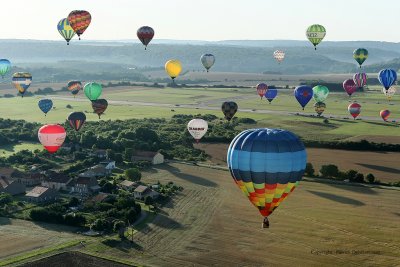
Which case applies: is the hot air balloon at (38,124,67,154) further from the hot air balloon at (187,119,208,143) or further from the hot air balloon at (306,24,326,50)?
the hot air balloon at (306,24,326,50)

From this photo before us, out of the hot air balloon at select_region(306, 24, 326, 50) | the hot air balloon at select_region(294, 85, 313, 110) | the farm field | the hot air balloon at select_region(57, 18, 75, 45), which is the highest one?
the hot air balloon at select_region(306, 24, 326, 50)

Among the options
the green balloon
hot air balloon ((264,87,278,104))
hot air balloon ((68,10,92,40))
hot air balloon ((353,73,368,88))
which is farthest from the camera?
hot air balloon ((353,73,368,88))

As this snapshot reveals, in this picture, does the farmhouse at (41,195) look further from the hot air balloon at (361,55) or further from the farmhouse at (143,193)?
the hot air balloon at (361,55)

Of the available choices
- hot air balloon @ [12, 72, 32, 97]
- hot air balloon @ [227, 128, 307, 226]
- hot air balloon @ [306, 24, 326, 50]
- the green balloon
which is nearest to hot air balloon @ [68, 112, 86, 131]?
the green balloon

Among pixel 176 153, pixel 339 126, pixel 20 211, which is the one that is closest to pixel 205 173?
pixel 176 153

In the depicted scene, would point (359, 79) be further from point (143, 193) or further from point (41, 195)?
point (41, 195)

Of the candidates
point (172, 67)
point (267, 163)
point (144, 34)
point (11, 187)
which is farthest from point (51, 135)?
point (172, 67)
